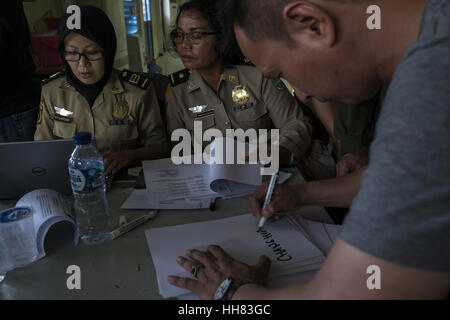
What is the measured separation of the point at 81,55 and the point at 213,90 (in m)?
0.64

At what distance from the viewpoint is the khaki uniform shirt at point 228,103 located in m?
1.83

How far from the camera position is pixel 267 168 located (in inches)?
51.6

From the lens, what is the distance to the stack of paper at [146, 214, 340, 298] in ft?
2.62

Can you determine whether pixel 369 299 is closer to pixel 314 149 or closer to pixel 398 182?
pixel 398 182

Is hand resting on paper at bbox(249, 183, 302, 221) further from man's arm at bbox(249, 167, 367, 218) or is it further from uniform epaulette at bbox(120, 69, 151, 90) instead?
uniform epaulette at bbox(120, 69, 151, 90)

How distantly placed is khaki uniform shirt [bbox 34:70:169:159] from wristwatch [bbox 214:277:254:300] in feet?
3.44

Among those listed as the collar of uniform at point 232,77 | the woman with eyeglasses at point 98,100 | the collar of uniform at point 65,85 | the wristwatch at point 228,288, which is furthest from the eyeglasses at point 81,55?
the wristwatch at point 228,288

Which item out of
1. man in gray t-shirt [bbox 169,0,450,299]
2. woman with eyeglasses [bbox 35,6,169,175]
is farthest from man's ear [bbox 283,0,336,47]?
woman with eyeglasses [bbox 35,6,169,175]

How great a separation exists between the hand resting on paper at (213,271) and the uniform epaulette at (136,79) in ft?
3.97

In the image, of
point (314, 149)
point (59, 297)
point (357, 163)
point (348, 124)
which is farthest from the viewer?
point (314, 149)

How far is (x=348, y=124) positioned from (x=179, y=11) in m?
1.02

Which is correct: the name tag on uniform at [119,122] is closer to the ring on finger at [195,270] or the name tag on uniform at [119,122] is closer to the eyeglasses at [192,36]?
the eyeglasses at [192,36]

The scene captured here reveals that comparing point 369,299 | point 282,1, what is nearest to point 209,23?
point 282,1

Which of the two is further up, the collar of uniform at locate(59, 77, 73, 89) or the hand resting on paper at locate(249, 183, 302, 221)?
the collar of uniform at locate(59, 77, 73, 89)
